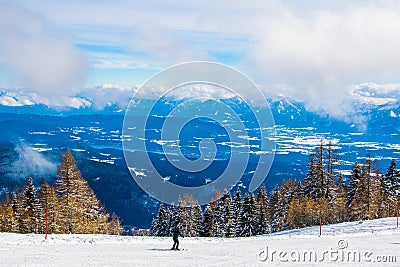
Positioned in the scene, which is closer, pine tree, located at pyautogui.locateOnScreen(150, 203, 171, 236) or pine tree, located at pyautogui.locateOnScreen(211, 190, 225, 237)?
pine tree, located at pyautogui.locateOnScreen(211, 190, 225, 237)

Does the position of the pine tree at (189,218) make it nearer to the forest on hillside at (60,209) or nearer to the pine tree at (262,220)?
the pine tree at (262,220)

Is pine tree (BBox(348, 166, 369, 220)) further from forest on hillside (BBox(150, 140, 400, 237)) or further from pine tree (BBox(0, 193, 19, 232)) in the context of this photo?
pine tree (BBox(0, 193, 19, 232))

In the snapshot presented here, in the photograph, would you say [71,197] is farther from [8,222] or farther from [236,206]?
[236,206]

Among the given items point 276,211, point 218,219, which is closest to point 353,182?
point 276,211

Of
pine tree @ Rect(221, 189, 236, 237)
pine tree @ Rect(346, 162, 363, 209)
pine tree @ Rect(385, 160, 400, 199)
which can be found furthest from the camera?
pine tree @ Rect(221, 189, 236, 237)

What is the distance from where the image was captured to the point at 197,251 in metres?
23.6

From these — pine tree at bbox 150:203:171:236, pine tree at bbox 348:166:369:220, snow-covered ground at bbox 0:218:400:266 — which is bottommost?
pine tree at bbox 150:203:171:236

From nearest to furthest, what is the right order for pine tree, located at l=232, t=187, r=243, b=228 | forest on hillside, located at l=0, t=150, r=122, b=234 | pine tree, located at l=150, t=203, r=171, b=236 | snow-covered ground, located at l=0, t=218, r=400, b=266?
snow-covered ground, located at l=0, t=218, r=400, b=266 → forest on hillside, located at l=0, t=150, r=122, b=234 → pine tree, located at l=232, t=187, r=243, b=228 → pine tree, located at l=150, t=203, r=171, b=236

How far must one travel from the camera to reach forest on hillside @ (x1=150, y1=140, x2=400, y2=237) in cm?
5041

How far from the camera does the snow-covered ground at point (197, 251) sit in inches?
793

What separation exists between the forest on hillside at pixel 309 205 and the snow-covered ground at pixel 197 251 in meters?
20.5

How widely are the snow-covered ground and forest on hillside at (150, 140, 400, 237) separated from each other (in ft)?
67.2

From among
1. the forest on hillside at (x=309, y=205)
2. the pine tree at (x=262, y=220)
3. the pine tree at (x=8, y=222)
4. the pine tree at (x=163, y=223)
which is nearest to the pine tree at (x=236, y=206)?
the forest on hillside at (x=309, y=205)

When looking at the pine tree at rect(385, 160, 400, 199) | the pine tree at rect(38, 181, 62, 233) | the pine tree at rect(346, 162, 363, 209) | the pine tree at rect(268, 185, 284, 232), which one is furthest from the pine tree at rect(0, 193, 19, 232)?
the pine tree at rect(385, 160, 400, 199)
